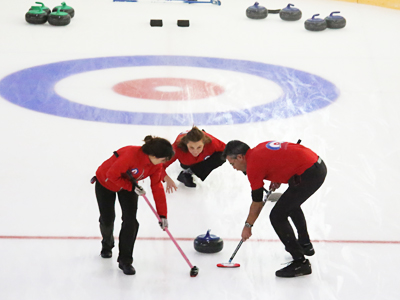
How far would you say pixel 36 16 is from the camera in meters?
11.9

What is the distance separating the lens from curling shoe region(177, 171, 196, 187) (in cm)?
599

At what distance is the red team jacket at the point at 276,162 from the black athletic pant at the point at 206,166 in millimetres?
1577

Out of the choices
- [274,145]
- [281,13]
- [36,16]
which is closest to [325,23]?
[281,13]

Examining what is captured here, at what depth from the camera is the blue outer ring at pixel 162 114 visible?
773 centimetres

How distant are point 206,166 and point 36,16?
7.07 metres

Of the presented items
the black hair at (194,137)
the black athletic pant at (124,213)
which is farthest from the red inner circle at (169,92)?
the black athletic pant at (124,213)

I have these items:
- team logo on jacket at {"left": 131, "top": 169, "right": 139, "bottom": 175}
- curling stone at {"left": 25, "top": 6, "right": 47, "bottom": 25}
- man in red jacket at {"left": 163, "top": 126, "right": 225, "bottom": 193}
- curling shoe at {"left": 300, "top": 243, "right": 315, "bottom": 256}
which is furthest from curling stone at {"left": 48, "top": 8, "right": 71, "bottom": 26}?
curling shoe at {"left": 300, "top": 243, "right": 315, "bottom": 256}

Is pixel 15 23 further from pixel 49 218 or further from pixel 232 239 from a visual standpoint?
pixel 232 239

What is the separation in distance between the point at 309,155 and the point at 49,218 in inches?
84.3

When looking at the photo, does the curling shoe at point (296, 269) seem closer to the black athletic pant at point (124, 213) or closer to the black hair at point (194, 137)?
the black athletic pant at point (124, 213)

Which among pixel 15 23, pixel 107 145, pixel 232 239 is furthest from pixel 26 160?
pixel 15 23

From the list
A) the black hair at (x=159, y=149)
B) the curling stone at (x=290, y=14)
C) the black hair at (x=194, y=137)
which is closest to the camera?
the black hair at (x=159, y=149)

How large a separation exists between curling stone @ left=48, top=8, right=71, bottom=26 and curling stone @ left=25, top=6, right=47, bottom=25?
138mm

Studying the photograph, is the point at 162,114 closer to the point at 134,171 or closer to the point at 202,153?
the point at 202,153
